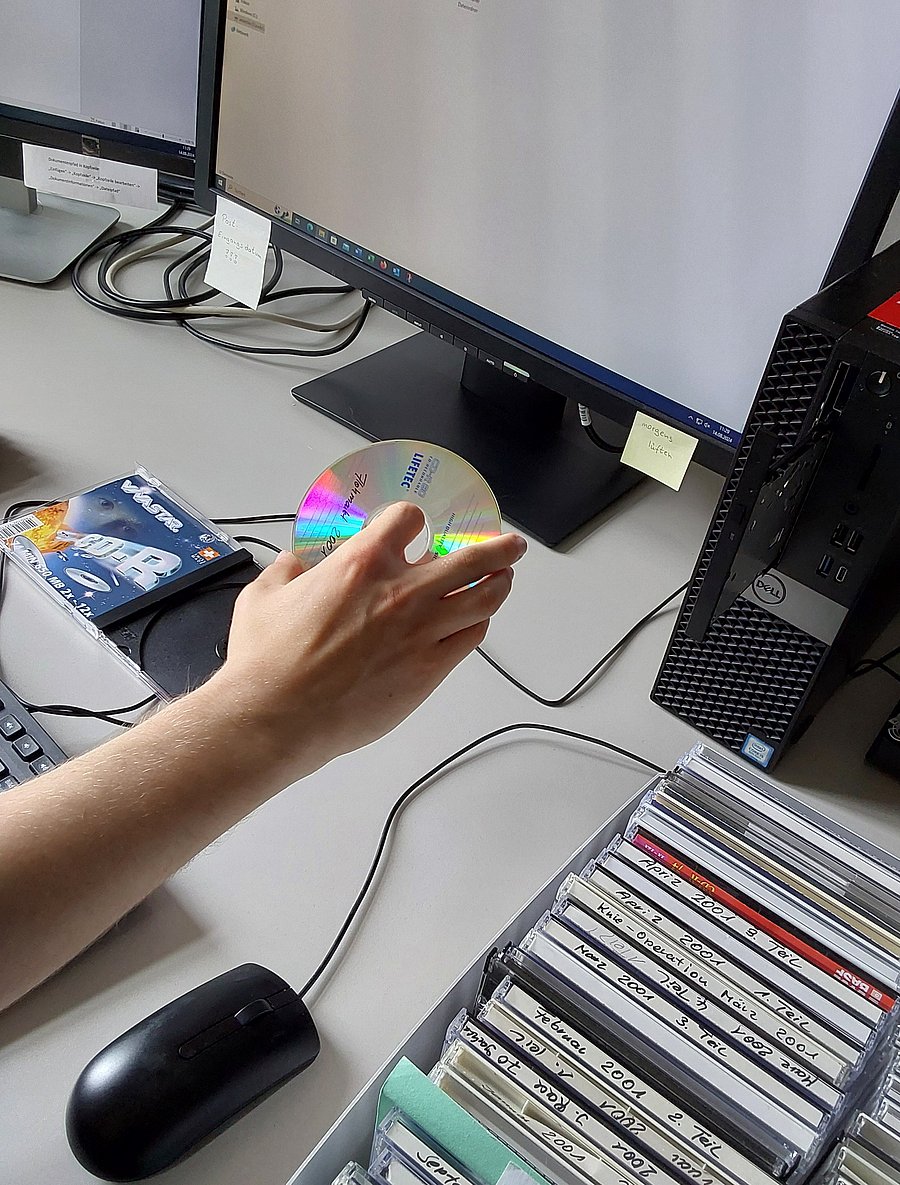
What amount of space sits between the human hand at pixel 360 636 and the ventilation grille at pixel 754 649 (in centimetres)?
17

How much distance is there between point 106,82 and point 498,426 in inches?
20.0

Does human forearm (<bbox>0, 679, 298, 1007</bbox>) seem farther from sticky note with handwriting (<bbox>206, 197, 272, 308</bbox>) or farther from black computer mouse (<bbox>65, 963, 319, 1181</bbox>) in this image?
sticky note with handwriting (<bbox>206, 197, 272, 308</bbox>)

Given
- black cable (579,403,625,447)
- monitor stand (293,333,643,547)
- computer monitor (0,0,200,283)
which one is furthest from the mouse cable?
computer monitor (0,0,200,283)

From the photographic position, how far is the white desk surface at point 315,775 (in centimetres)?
59

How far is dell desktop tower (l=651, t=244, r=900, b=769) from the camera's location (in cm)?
A: 62

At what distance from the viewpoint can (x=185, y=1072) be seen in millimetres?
544

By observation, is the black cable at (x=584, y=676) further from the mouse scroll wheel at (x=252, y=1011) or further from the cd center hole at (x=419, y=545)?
the mouse scroll wheel at (x=252, y=1011)

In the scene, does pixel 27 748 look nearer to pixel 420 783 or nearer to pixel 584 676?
pixel 420 783

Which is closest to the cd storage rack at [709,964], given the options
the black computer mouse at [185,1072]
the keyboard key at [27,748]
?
the black computer mouse at [185,1072]

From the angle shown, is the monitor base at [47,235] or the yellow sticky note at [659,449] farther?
the monitor base at [47,235]

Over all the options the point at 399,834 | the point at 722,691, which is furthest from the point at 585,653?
the point at 399,834

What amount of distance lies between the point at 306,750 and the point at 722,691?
1.08 feet

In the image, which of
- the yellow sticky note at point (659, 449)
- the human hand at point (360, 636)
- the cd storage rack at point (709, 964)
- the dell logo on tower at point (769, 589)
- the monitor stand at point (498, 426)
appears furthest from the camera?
the monitor stand at point (498, 426)

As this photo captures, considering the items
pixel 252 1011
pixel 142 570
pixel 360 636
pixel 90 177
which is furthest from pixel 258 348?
pixel 252 1011
